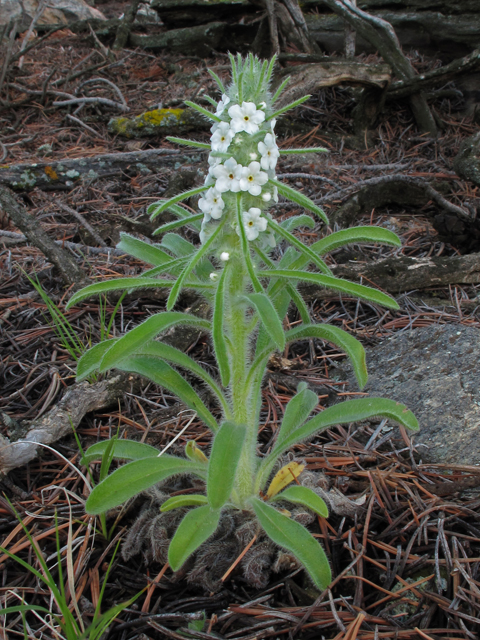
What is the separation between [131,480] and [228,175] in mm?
1045

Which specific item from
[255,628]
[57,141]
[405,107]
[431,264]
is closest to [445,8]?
[405,107]

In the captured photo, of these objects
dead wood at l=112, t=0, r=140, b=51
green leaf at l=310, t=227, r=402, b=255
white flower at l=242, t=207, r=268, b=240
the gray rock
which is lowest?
the gray rock

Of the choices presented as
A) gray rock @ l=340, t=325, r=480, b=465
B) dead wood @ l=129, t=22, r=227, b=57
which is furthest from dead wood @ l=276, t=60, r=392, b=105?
gray rock @ l=340, t=325, r=480, b=465

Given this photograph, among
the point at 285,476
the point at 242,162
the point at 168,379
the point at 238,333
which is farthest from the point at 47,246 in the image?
the point at 285,476

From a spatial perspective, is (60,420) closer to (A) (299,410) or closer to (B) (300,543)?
(A) (299,410)

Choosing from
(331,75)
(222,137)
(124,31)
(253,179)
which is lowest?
(253,179)

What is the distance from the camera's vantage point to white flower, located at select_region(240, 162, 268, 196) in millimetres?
1526

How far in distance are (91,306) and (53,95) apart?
410cm

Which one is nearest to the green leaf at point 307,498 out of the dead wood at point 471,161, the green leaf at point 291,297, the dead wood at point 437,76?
the green leaf at point 291,297

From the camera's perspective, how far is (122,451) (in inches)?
74.3

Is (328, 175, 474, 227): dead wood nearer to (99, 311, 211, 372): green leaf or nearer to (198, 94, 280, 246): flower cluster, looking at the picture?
(198, 94, 280, 246): flower cluster

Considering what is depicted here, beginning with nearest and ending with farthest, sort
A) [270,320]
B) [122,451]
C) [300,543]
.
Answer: [270,320] → [300,543] → [122,451]

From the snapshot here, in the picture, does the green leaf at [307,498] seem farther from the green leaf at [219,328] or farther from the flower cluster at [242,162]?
the flower cluster at [242,162]

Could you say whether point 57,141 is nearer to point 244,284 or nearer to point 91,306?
point 91,306
